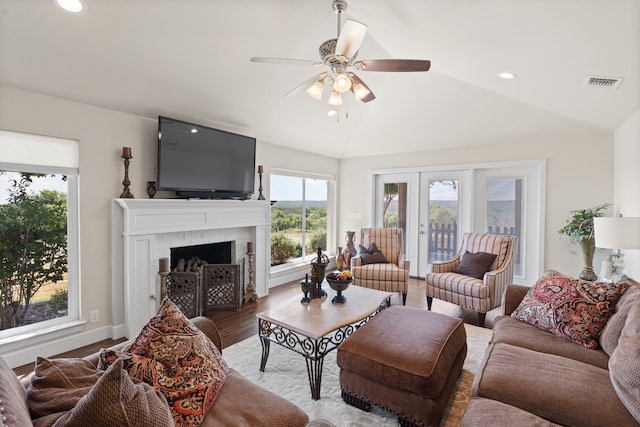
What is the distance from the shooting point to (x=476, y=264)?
12.0 ft

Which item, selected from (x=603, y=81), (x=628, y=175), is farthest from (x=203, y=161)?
(x=628, y=175)

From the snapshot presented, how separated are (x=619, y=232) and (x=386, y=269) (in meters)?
2.25

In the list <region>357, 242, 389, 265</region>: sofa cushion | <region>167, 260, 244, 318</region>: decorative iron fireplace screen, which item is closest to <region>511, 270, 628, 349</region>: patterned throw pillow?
<region>357, 242, 389, 265</region>: sofa cushion

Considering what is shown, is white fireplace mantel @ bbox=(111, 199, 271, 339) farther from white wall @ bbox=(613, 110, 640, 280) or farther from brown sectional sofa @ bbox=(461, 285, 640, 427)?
white wall @ bbox=(613, 110, 640, 280)

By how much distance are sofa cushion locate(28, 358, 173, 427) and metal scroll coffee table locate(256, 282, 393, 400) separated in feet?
4.22

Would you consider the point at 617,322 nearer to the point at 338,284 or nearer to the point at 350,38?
the point at 338,284

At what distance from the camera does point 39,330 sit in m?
2.63

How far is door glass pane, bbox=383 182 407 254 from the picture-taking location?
560 cm

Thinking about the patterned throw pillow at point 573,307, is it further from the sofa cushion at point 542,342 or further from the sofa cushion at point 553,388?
the sofa cushion at point 553,388

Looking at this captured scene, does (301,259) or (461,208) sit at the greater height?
(461,208)

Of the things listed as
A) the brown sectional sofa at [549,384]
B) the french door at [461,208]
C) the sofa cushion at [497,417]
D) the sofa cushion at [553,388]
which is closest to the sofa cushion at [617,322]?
the brown sectional sofa at [549,384]

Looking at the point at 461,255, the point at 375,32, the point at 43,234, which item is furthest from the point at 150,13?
the point at 461,255

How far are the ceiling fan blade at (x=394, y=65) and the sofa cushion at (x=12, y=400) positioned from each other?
2.33 m

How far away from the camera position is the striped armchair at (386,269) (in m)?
3.92
